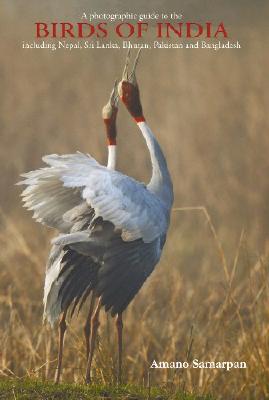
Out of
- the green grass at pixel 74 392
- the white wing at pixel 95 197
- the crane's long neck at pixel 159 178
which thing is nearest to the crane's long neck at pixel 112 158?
the crane's long neck at pixel 159 178

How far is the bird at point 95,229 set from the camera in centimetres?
469

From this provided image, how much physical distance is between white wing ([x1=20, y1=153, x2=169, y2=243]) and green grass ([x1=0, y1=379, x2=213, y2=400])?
0.69 m

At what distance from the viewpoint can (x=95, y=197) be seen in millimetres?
4613

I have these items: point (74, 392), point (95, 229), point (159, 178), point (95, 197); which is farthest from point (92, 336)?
point (159, 178)

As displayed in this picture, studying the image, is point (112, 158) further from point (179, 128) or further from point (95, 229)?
point (179, 128)

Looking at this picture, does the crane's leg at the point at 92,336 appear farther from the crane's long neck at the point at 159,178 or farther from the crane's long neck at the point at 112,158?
the crane's long neck at the point at 112,158

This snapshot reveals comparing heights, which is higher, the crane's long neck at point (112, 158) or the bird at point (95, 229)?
the crane's long neck at point (112, 158)

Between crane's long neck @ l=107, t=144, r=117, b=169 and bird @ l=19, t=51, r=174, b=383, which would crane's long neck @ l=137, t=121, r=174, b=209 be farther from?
crane's long neck @ l=107, t=144, r=117, b=169

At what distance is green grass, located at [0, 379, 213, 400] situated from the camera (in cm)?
467

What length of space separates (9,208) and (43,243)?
1.10 metres

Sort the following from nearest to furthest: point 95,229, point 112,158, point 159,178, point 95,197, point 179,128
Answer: point 95,197 → point 95,229 → point 159,178 → point 112,158 → point 179,128

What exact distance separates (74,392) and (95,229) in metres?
0.74

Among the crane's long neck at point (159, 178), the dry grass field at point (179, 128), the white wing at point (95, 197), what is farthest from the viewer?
the dry grass field at point (179, 128)

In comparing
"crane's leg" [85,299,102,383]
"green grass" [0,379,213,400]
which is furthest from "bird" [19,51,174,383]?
"green grass" [0,379,213,400]
